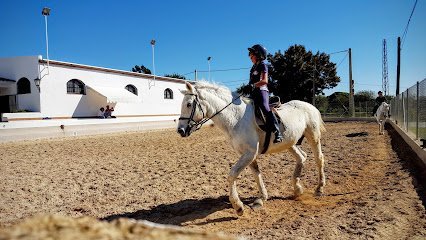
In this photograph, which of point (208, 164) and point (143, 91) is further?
point (143, 91)

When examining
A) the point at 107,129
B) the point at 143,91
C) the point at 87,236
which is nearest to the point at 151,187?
the point at 87,236

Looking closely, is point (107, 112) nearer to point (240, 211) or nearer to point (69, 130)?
point (69, 130)

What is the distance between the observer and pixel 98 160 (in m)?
9.91

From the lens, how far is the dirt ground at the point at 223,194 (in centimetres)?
395

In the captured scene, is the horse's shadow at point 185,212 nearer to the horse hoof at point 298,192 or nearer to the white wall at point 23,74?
the horse hoof at point 298,192

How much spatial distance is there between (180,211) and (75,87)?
23.9 m

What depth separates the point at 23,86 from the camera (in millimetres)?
23484

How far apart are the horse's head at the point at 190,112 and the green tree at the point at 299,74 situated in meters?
46.9

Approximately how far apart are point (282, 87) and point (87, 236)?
52026 millimetres

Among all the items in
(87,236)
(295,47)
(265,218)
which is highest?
(295,47)

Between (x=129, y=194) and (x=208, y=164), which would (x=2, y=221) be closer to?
(x=129, y=194)

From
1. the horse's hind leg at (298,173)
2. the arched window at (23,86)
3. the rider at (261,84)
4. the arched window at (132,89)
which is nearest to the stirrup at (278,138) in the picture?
the rider at (261,84)

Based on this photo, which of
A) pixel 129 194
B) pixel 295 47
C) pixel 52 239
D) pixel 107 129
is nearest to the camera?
pixel 52 239

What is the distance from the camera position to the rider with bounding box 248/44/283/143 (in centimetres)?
503
